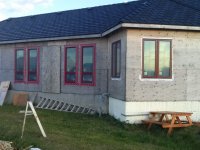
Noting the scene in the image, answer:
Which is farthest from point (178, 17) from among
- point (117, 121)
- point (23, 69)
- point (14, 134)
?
point (23, 69)

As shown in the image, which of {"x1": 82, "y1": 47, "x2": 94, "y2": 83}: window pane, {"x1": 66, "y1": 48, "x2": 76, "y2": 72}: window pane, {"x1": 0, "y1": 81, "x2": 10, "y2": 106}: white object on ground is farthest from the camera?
{"x1": 0, "y1": 81, "x2": 10, "y2": 106}: white object on ground

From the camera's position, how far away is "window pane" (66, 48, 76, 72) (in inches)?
820

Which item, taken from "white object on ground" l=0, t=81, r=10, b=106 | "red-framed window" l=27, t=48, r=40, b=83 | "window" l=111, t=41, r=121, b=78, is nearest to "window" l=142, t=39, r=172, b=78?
"window" l=111, t=41, r=121, b=78

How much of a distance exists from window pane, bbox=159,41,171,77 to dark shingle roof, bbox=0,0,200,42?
0.89 meters

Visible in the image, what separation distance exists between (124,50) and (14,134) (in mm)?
5413

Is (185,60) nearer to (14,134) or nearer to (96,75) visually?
(96,75)

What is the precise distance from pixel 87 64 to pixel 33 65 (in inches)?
174

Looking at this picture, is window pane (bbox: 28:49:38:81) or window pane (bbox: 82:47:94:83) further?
window pane (bbox: 28:49:38:81)

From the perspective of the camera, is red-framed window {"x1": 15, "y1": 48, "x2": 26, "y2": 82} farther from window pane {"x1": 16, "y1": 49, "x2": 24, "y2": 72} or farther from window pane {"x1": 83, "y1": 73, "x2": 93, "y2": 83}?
window pane {"x1": 83, "y1": 73, "x2": 93, "y2": 83}

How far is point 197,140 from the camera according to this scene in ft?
41.9

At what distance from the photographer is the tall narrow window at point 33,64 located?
23.1 meters

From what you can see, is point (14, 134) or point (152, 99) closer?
point (14, 134)

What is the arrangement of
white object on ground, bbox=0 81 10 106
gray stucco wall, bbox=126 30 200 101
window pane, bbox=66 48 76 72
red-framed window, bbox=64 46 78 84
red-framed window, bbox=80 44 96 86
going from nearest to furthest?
1. gray stucco wall, bbox=126 30 200 101
2. red-framed window, bbox=80 44 96 86
3. red-framed window, bbox=64 46 78 84
4. window pane, bbox=66 48 76 72
5. white object on ground, bbox=0 81 10 106

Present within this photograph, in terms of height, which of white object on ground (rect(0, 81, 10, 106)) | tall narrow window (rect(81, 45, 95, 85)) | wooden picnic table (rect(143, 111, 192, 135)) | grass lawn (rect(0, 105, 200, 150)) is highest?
tall narrow window (rect(81, 45, 95, 85))
